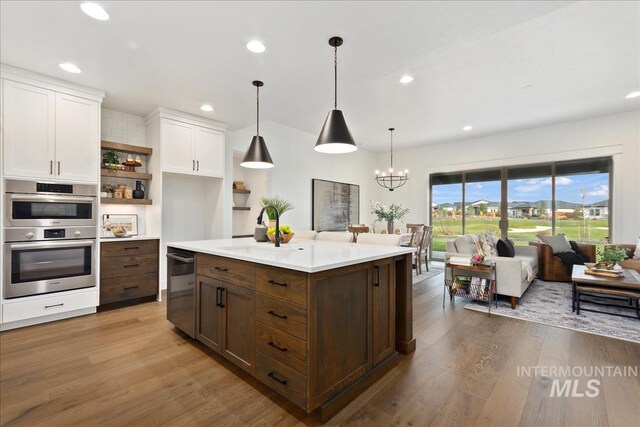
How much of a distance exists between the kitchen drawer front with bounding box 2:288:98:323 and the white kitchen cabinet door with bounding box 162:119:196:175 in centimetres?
183

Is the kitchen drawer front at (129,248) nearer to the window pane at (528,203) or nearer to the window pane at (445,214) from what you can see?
the window pane at (445,214)

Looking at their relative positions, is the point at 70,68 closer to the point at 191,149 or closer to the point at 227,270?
the point at 191,149

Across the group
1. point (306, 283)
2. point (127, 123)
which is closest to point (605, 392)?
point (306, 283)

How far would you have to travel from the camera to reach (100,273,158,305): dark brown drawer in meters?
3.57

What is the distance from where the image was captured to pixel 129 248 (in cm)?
375

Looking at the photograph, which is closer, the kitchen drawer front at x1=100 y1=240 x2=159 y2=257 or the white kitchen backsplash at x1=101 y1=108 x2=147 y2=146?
the kitchen drawer front at x1=100 y1=240 x2=159 y2=257

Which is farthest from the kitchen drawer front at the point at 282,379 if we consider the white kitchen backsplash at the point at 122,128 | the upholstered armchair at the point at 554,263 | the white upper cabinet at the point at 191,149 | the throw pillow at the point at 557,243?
the throw pillow at the point at 557,243

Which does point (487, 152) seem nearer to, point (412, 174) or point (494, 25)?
point (412, 174)

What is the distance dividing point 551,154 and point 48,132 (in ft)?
26.8

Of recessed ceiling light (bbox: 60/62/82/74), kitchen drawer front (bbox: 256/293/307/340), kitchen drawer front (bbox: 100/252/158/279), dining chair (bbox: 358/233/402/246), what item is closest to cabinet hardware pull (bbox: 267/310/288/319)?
kitchen drawer front (bbox: 256/293/307/340)

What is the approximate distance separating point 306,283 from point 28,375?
7.62 ft

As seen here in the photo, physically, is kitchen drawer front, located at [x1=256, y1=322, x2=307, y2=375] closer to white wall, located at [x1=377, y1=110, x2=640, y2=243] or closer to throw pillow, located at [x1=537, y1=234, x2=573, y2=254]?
throw pillow, located at [x1=537, y1=234, x2=573, y2=254]

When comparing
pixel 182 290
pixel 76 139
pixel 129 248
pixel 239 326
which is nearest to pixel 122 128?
pixel 76 139

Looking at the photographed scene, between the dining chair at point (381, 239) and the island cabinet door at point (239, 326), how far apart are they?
161cm
